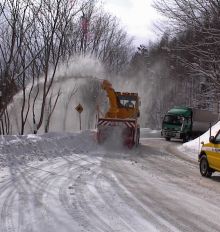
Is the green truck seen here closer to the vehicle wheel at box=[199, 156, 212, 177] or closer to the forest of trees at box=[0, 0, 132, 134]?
the forest of trees at box=[0, 0, 132, 134]

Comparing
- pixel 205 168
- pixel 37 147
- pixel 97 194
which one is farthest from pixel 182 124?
pixel 97 194

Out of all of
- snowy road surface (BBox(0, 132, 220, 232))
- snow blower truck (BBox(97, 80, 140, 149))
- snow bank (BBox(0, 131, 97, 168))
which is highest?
snow blower truck (BBox(97, 80, 140, 149))

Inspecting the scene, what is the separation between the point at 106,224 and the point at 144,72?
4978 centimetres

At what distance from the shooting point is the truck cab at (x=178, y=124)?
36.9 meters

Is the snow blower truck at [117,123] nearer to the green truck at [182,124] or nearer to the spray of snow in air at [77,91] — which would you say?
the spray of snow in air at [77,91]

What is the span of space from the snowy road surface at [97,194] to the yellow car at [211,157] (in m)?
0.32

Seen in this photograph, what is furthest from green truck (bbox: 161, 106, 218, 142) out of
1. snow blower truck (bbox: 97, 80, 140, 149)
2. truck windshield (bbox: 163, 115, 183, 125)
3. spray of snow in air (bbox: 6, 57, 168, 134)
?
snow blower truck (bbox: 97, 80, 140, 149)

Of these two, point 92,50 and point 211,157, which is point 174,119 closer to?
point 92,50

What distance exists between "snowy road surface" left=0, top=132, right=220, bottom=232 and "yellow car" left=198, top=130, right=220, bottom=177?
0.32 m

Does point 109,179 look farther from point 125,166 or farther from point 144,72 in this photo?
point 144,72

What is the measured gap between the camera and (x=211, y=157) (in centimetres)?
1291

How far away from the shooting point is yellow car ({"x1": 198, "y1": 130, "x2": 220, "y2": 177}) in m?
12.5

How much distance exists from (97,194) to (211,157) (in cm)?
522

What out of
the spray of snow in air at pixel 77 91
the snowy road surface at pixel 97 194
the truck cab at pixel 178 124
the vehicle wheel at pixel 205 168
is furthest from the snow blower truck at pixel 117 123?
the truck cab at pixel 178 124
